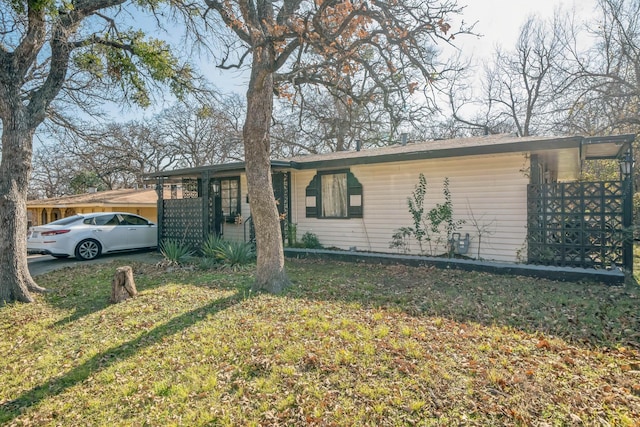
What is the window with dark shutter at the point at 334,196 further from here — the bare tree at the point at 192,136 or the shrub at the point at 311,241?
the bare tree at the point at 192,136

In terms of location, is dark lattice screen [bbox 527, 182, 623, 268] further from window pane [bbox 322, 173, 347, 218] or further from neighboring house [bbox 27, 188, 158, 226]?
neighboring house [bbox 27, 188, 158, 226]

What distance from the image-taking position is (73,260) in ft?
34.5

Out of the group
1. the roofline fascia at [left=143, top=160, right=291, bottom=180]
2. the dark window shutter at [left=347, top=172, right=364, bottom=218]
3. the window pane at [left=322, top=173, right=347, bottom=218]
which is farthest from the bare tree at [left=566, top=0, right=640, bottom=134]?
the roofline fascia at [left=143, top=160, right=291, bottom=180]

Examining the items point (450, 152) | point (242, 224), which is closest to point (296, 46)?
point (450, 152)

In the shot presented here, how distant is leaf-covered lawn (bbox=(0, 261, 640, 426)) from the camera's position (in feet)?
9.01

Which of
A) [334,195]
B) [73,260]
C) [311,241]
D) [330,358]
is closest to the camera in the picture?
[330,358]

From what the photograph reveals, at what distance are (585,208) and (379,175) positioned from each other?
4389 mm

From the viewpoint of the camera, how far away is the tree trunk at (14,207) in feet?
19.4

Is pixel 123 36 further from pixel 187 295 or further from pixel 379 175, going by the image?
pixel 379 175

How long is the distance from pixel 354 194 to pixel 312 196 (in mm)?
1361

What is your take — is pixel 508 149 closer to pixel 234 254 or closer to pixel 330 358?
pixel 330 358

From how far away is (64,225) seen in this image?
33.6ft

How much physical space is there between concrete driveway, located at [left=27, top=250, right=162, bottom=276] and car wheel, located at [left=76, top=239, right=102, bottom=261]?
0.60ft

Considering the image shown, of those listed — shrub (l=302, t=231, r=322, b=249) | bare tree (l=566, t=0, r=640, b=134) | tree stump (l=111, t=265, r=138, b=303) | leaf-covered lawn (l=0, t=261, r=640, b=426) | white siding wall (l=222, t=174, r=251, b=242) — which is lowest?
leaf-covered lawn (l=0, t=261, r=640, b=426)
